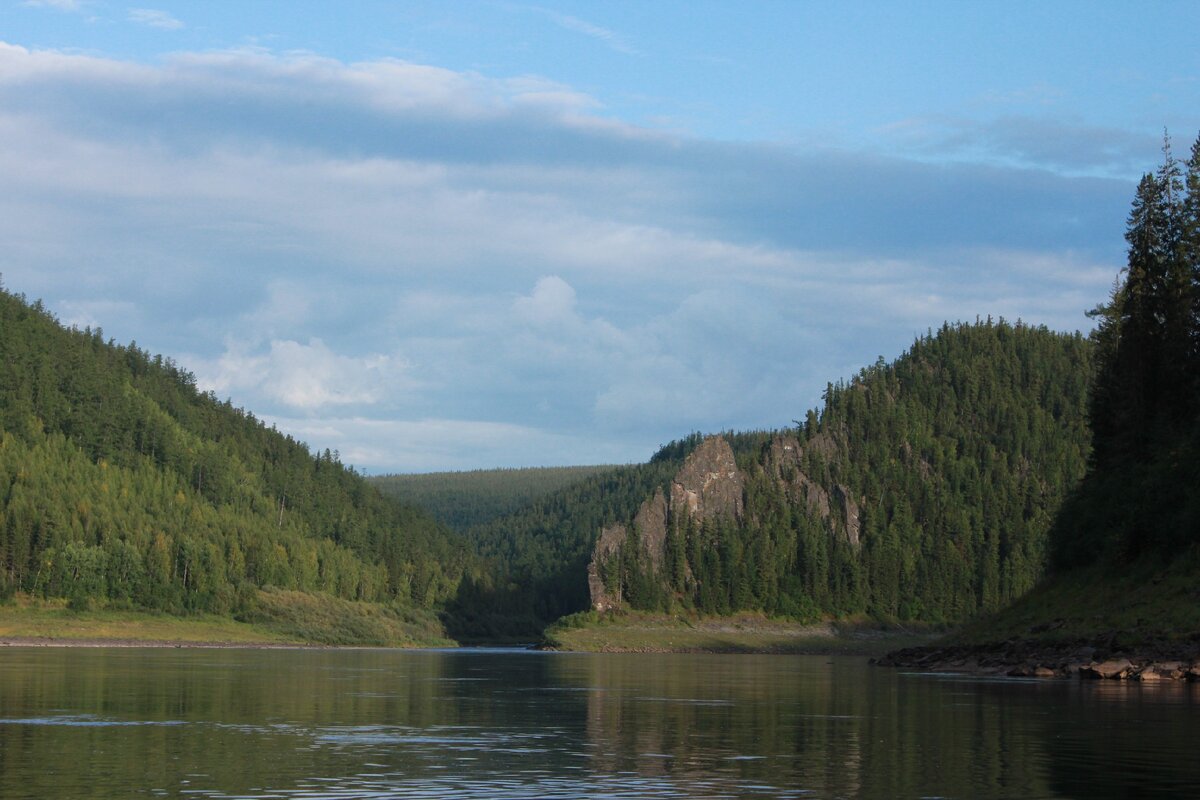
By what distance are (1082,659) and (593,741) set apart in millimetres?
58192

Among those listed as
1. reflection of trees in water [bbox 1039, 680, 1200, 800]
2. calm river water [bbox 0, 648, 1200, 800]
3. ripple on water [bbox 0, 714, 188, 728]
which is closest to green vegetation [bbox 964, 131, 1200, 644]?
calm river water [bbox 0, 648, 1200, 800]

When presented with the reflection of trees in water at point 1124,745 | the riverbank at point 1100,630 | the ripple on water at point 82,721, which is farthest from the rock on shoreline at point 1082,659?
the ripple on water at point 82,721

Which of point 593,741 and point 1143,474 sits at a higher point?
point 1143,474

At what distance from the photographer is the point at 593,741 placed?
54.6m

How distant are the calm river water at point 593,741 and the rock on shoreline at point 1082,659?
376 centimetres

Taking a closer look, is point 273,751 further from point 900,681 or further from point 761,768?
point 900,681

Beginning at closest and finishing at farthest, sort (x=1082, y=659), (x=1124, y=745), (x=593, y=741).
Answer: (x=1124, y=745) < (x=593, y=741) < (x=1082, y=659)

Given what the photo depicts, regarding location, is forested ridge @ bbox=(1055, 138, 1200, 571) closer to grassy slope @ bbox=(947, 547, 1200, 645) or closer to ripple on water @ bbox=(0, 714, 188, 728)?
grassy slope @ bbox=(947, 547, 1200, 645)

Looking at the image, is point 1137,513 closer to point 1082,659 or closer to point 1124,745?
point 1082,659

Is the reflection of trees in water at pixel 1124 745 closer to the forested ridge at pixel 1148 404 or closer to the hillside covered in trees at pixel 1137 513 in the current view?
the hillside covered in trees at pixel 1137 513

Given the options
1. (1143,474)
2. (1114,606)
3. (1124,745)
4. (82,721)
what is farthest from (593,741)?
(1143,474)

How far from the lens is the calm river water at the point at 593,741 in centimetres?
3969

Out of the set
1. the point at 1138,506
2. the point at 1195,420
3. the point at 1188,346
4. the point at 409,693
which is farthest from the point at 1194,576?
the point at 409,693

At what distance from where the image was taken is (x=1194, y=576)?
336 feet
